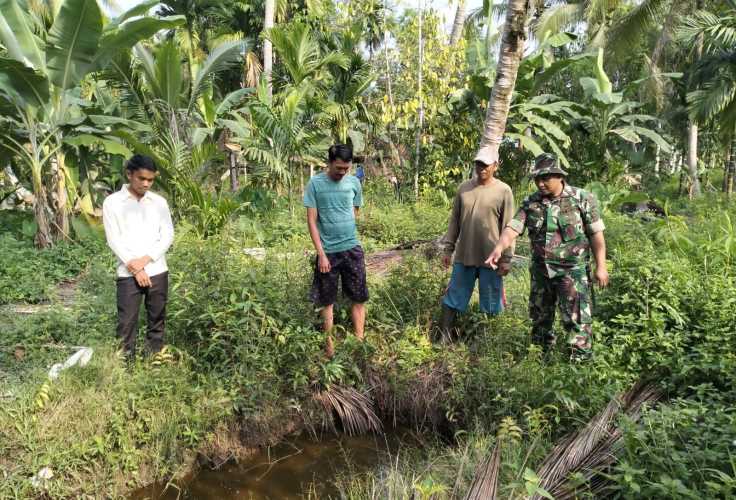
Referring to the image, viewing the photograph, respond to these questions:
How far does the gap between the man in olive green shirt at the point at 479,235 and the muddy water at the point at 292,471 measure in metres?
1.10

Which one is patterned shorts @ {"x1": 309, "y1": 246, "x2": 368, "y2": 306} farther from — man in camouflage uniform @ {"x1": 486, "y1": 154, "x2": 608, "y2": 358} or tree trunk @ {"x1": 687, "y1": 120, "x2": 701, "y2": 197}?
tree trunk @ {"x1": 687, "y1": 120, "x2": 701, "y2": 197}

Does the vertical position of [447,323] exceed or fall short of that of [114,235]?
it falls short

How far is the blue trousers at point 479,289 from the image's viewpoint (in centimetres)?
425

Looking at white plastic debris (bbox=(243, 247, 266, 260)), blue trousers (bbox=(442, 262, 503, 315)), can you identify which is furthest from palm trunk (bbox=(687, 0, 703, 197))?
blue trousers (bbox=(442, 262, 503, 315))

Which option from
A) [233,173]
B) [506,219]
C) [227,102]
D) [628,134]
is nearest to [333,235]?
[506,219]

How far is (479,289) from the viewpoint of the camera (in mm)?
4324

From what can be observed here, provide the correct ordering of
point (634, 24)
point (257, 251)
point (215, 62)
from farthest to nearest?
point (634, 24)
point (215, 62)
point (257, 251)

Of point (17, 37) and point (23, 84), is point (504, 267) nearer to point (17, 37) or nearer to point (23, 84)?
point (23, 84)

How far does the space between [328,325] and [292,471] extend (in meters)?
1.12

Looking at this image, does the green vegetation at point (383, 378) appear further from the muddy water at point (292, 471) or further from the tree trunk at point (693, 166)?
the tree trunk at point (693, 166)

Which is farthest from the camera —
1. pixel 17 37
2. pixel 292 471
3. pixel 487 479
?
pixel 17 37

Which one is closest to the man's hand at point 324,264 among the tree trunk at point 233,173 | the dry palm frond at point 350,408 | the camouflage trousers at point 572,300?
the dry palm frond at point 350,408

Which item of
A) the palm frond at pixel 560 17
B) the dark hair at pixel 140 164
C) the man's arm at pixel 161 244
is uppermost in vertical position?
the palm frond at pixel 560 17

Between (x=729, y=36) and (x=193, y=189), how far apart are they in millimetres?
10137
